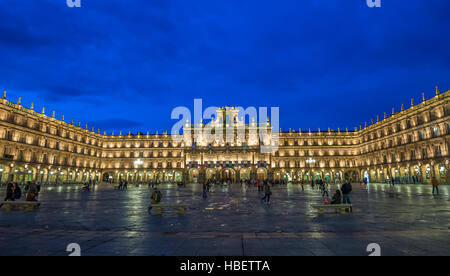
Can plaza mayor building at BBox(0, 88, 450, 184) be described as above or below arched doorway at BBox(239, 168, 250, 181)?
above

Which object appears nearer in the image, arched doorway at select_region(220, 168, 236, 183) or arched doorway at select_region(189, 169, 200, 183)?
arched doorway at select_region(220, 168, 236, 183)

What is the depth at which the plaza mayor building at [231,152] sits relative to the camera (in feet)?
152

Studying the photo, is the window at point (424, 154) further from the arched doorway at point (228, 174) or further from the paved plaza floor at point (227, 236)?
the paved plaza floor at point (227, 236)

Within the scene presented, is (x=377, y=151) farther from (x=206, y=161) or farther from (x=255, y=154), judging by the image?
(x=206, y=161)

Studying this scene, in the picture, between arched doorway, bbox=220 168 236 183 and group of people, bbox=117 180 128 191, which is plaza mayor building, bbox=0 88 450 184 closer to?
arched doorway, bbox=220 168 236 183

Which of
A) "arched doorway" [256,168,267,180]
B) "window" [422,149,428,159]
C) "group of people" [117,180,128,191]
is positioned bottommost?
"group of people" [117,180,128,191]

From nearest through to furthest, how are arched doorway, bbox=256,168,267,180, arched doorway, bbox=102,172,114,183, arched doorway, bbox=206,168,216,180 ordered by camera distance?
1. arched doorway, bbox=256,168,267,180
2. arched doorway, bbox=206,168,216,180
3. arched doorway, bbox=102,172,114,183

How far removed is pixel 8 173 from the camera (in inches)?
1735

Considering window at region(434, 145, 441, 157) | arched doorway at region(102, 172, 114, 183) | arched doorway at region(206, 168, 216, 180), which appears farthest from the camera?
arched doorway at region(102, 172, 114, 183)

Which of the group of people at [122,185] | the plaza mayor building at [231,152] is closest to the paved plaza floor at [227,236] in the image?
the group of people at [122,185]

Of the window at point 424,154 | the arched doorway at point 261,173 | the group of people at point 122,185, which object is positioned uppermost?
the window at point 424,154

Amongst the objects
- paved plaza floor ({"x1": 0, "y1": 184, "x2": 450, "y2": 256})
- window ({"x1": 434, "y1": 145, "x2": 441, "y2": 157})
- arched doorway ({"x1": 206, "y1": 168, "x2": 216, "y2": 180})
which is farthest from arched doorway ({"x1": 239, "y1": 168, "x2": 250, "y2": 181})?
paved plaza floor ({"x1": 0, "y1": 184, "x2": 450, "y2": 256})

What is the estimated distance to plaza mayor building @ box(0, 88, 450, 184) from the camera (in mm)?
46281
